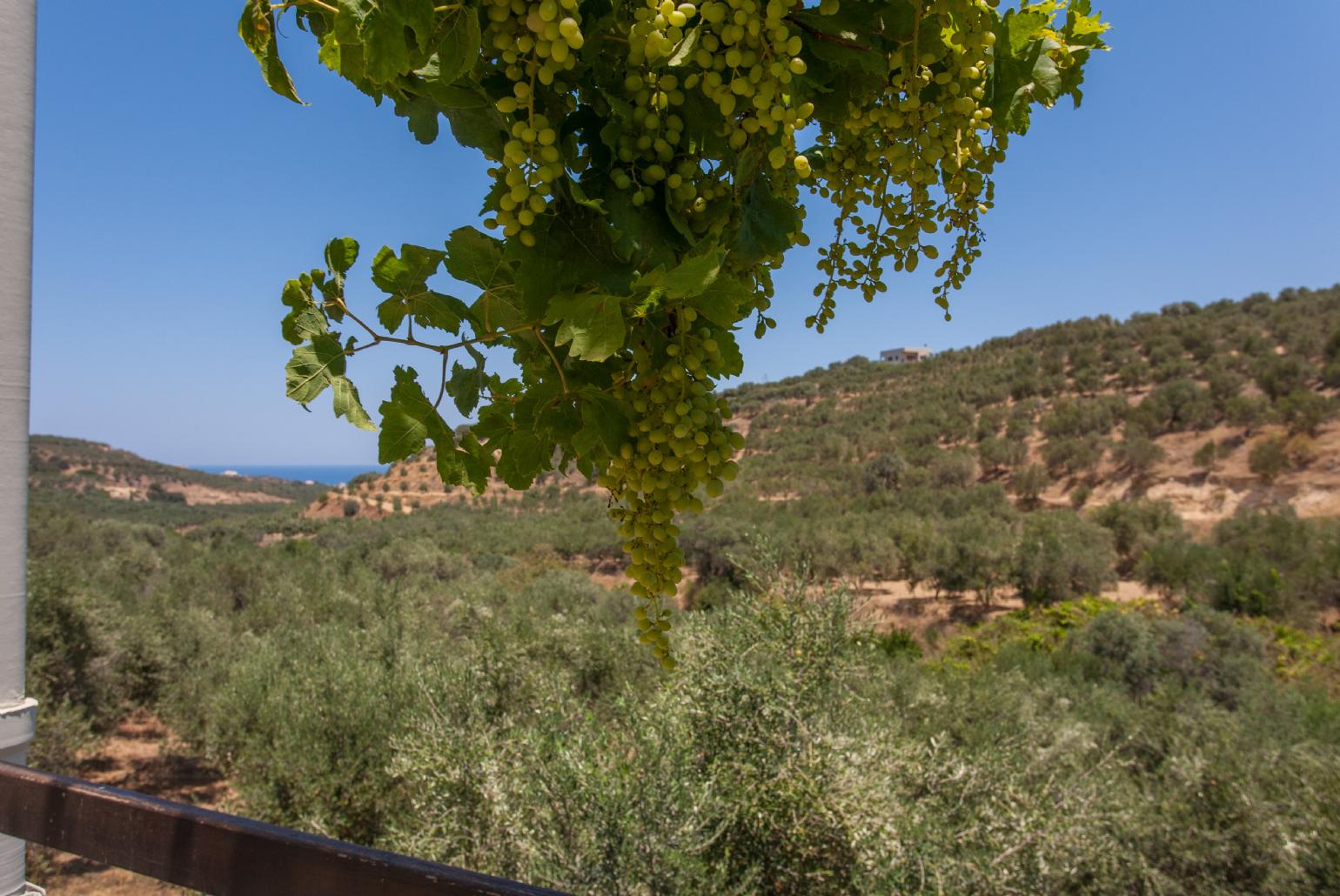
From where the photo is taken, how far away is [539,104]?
75 centimetres

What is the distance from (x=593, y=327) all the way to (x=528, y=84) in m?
0.24

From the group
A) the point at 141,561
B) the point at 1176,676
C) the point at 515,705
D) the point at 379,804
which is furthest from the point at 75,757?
the point at 1176,676

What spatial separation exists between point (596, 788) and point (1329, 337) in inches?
1168

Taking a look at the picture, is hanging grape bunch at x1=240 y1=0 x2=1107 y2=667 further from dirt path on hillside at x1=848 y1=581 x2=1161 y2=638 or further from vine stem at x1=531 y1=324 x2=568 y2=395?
dirt path on hillside at x1=848 y1=581 x2=1161 y2=638

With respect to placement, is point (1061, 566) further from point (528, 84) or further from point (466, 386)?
point (528, 84)

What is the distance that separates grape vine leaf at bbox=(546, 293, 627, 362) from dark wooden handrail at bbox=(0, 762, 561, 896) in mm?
595

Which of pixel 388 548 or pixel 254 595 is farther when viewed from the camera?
pixel 388 548

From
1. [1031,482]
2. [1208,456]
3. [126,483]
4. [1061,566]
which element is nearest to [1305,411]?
[1208,456]

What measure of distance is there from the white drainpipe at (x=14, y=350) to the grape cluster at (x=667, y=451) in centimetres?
153

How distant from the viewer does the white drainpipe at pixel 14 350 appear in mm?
1591

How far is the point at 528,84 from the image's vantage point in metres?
0.68

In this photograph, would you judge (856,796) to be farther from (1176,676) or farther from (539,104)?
(1176,676)

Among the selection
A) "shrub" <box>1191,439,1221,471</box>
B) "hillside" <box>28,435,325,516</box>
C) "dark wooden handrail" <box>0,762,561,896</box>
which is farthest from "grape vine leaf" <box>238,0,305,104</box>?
"hillside" <box>28,435,325,516</box>

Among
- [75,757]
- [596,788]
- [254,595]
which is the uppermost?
[596,788]
